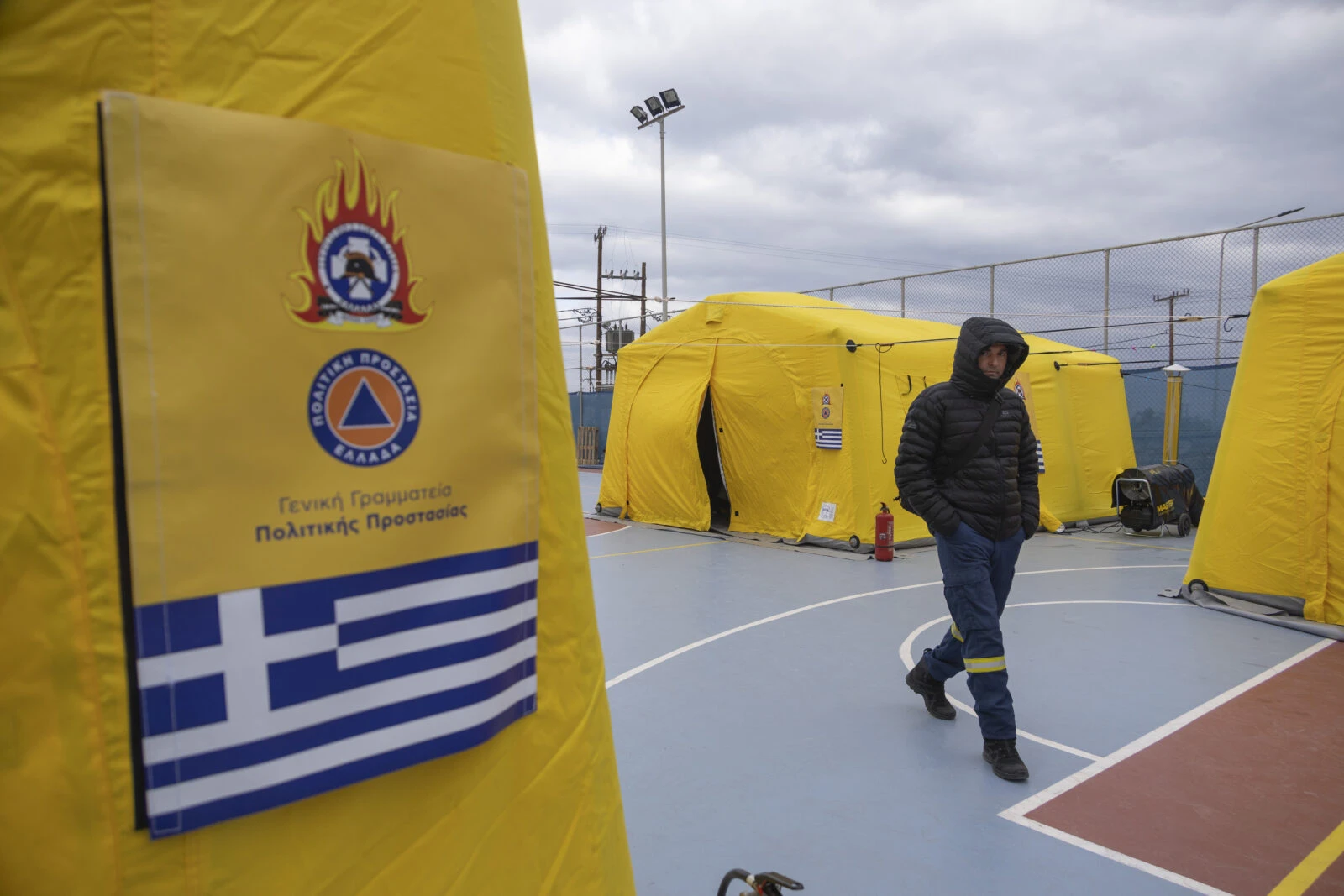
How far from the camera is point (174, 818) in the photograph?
42.5 inches

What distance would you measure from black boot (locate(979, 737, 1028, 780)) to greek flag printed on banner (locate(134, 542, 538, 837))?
9.74ft

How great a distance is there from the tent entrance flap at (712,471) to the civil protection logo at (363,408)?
10.0 m

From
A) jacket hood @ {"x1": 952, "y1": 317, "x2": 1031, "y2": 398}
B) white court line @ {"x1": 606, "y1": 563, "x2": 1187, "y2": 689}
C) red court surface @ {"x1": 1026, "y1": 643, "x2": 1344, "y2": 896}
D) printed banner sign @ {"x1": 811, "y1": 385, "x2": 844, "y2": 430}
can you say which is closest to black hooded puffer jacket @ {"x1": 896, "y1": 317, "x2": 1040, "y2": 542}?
jacket hood @ {"x1": 952, "y1": 317, "x2": 1031, "y2": 398}

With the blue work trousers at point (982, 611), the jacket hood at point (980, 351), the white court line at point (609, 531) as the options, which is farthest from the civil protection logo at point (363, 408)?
the white court line at point (609, 531)

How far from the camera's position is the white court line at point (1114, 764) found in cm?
288

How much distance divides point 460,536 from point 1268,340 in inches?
285

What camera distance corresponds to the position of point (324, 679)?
3.94 ft

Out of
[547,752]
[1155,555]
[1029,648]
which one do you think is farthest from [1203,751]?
[1155,555]

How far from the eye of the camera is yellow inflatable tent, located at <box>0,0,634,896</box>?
3.41 feet

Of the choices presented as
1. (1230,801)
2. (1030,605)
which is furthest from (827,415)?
(1230,801)

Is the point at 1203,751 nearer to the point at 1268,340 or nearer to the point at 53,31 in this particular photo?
the point at 1268,340

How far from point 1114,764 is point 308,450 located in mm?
3997

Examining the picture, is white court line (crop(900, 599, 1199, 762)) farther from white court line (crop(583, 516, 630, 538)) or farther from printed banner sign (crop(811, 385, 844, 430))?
white court line (crop(583, 516, 630, 538))

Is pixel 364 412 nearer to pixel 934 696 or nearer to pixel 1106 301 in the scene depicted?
pixel 934 696
